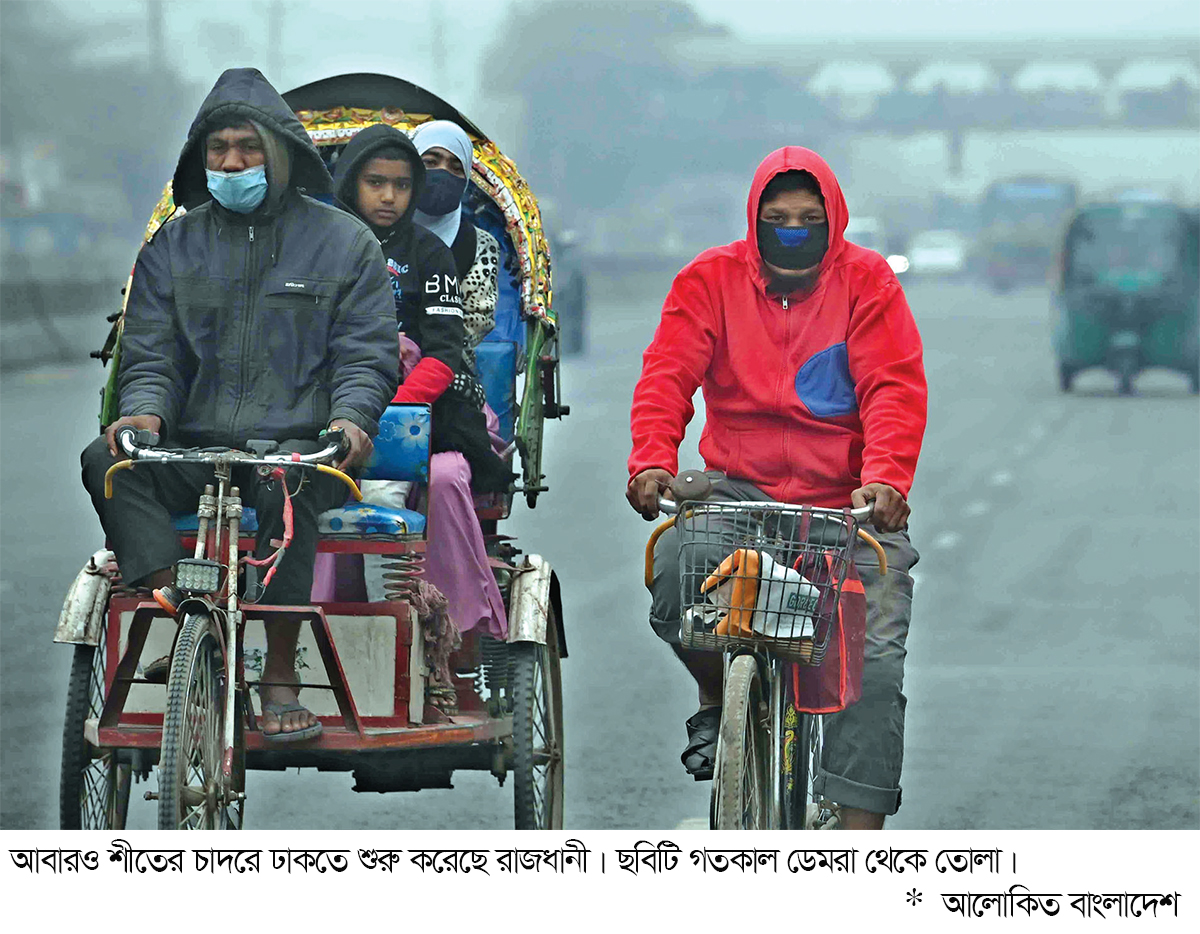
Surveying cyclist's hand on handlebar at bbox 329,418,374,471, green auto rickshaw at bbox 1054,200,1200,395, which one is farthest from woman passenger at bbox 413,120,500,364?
green auto rickshaw at bbox 1054,200,1200,395

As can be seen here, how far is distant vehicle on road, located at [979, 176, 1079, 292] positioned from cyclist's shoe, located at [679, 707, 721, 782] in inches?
2451

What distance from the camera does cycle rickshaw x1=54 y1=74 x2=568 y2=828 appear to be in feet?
18.9

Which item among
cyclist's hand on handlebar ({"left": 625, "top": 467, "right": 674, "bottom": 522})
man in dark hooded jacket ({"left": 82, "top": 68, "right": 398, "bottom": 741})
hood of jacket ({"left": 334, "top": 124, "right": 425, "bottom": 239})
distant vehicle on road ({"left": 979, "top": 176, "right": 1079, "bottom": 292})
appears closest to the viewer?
cyclist's hand on handlebar ({"left": 625, "top": 467, "right": 674, "bottom": 522})

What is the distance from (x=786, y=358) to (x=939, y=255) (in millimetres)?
67012

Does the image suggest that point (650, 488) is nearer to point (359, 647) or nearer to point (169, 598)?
point (359, 647)

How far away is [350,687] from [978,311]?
168 ft

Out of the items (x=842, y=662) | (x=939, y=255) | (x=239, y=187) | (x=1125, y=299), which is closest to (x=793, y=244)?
(x=842, y=662)

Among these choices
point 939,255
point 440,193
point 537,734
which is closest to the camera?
point 537,734

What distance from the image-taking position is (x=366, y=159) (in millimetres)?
6973

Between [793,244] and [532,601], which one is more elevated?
[793,244]

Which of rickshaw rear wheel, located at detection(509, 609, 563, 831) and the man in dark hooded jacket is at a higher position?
the man in dark hooded jacket

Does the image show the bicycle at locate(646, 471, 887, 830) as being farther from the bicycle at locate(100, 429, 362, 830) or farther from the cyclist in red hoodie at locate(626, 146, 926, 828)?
the bicycle at locate(100, 429, 362, 830)
